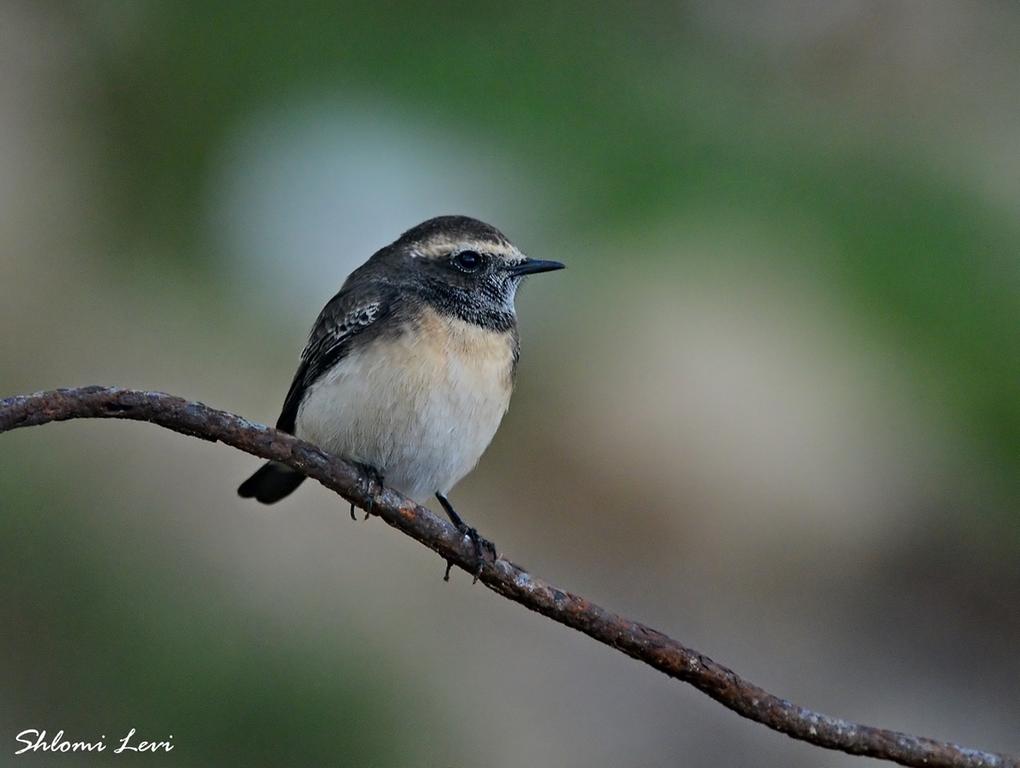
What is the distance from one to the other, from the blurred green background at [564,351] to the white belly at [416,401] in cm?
207

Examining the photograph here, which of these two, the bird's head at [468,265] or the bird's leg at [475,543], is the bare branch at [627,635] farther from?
the bird's head at [468,265]

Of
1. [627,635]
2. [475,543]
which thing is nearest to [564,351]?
[475,543]

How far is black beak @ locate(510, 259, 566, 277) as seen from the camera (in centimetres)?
439

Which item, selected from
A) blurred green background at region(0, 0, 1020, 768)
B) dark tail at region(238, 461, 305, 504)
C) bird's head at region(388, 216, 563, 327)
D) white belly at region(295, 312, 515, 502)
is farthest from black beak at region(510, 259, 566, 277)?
blurred green background at region(0, 0, 1020, 768)

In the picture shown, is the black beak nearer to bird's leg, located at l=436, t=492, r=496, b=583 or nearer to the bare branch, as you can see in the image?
bird's leg, located at l=436, t=492, r=496, b=583

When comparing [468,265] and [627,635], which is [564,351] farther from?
[627,635]

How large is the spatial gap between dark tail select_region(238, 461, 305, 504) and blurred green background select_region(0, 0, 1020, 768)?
1.68m

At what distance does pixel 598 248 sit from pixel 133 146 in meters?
2.67

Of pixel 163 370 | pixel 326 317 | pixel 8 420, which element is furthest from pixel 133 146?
pixel 8 420

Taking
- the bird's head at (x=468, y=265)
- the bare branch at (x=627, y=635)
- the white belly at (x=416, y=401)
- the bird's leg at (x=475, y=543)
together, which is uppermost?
the bird's head at (x=468, y=265)

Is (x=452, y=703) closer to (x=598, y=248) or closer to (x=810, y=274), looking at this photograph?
(x=598, y=248)

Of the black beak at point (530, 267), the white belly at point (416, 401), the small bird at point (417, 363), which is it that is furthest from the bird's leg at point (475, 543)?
the black beak at point (530, 267)

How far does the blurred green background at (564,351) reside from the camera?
20.6ft

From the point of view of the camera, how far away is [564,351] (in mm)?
7094
